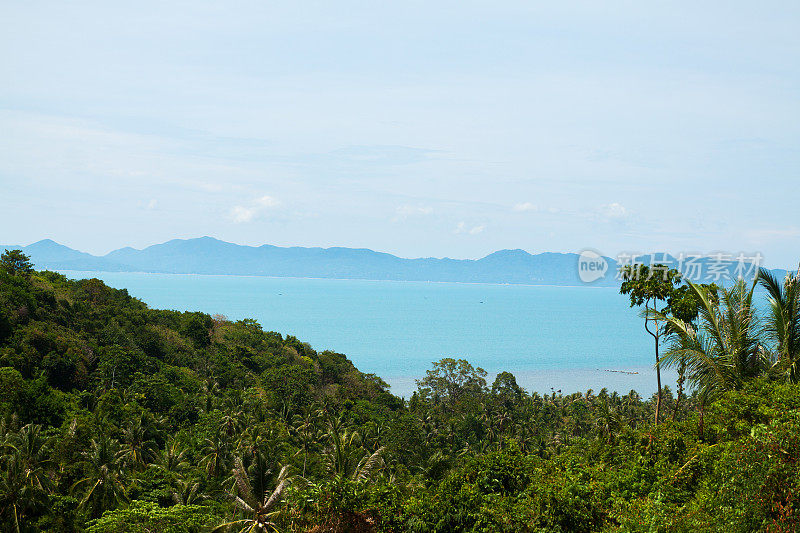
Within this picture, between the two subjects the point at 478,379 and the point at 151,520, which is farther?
the point at 478,379

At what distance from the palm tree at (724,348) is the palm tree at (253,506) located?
11830mm

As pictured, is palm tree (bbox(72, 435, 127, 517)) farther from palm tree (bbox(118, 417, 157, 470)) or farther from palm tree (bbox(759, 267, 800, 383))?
palm tree (bbox(759, 267, 800, 383))

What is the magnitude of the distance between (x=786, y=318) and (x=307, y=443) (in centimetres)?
3369

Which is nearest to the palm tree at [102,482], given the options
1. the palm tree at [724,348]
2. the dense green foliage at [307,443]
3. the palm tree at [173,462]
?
the dense green foliage at [307,443]

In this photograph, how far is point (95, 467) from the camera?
1011 inches

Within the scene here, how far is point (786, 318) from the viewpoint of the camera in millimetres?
11586

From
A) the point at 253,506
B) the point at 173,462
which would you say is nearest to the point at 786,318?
the point at 253,506

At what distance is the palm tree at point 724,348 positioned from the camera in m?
12.1

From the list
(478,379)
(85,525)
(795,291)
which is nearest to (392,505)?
(795,291)

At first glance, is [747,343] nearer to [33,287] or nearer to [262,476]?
[262,476]

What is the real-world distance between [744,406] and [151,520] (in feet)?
48.3

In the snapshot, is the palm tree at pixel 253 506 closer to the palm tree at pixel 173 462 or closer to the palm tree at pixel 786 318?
the palm tree at pixel 173 462

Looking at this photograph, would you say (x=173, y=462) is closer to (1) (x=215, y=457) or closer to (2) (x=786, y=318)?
(1) (x=215, y=457)

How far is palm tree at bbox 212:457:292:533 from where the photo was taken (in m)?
16.8
